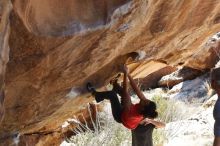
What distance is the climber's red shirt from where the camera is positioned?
17.9 ft

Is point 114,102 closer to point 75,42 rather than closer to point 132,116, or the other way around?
point 132,116

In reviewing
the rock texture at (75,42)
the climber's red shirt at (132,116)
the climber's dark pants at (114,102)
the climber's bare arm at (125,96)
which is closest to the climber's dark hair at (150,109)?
the climber's red shirt at (132,116)

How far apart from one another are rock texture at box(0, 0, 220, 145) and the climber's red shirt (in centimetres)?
51

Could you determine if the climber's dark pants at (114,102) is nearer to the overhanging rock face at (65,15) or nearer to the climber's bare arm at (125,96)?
the climber's bare arm at (125,96)

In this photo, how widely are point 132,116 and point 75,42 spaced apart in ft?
4.74

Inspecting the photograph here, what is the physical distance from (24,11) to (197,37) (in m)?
3.28

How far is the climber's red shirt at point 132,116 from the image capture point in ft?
17.9

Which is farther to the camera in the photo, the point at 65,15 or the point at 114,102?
the point at 114,102

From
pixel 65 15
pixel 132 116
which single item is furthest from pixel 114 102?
pixel 65 15

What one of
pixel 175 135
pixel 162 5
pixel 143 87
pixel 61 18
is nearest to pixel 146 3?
pixel 162 5

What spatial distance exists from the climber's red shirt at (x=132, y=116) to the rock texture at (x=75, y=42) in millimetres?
512

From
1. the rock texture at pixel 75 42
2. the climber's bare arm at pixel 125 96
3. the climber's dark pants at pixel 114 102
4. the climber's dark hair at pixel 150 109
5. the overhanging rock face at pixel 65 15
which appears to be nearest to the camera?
the overhanging rock face at pixel 65 15

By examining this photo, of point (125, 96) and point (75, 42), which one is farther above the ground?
point (75, 42)

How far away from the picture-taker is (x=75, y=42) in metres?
4.37
